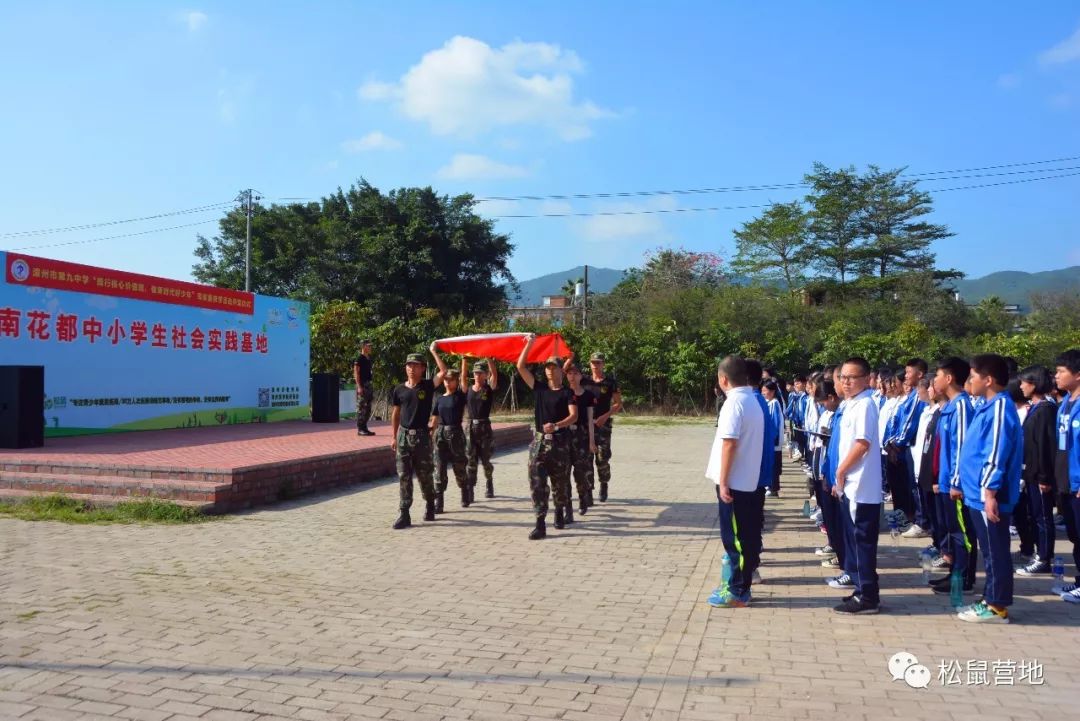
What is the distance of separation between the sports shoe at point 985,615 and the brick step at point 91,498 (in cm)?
733

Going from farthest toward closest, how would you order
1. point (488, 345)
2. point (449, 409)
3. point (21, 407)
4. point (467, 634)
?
point (21, 407), point (488, 345), point (449, 409), point (467, 634)

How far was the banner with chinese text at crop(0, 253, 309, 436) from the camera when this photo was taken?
46.0 ft

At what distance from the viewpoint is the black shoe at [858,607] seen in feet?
18.0

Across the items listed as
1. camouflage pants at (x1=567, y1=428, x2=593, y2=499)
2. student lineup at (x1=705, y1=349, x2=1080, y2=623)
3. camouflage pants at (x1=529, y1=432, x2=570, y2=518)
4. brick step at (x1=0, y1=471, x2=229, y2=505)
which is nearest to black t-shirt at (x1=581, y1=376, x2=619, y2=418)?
camouflage pants at (x1=567, y1=428, x2=593, y2=499)

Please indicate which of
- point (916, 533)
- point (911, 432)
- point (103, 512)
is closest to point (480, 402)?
point (103, 512)

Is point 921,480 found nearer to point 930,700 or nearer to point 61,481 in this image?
point 930,700

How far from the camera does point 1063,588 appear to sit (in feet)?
19.6

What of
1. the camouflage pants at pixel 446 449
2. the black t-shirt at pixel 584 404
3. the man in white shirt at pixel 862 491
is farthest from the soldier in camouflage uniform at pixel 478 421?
the man in white shirt at pixel 862 491

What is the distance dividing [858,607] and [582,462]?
4.19 m

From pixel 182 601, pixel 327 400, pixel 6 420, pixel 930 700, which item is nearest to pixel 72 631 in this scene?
pixel 182 601

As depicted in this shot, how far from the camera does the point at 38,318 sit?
46.0 feet

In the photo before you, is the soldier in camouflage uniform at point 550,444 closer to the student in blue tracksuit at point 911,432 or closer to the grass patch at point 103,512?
the student in blue tracksuit at point 911,432

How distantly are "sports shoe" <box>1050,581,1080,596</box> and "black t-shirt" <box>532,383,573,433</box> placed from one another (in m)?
4.27

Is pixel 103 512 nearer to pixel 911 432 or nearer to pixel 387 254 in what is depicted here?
pixel 911 432
